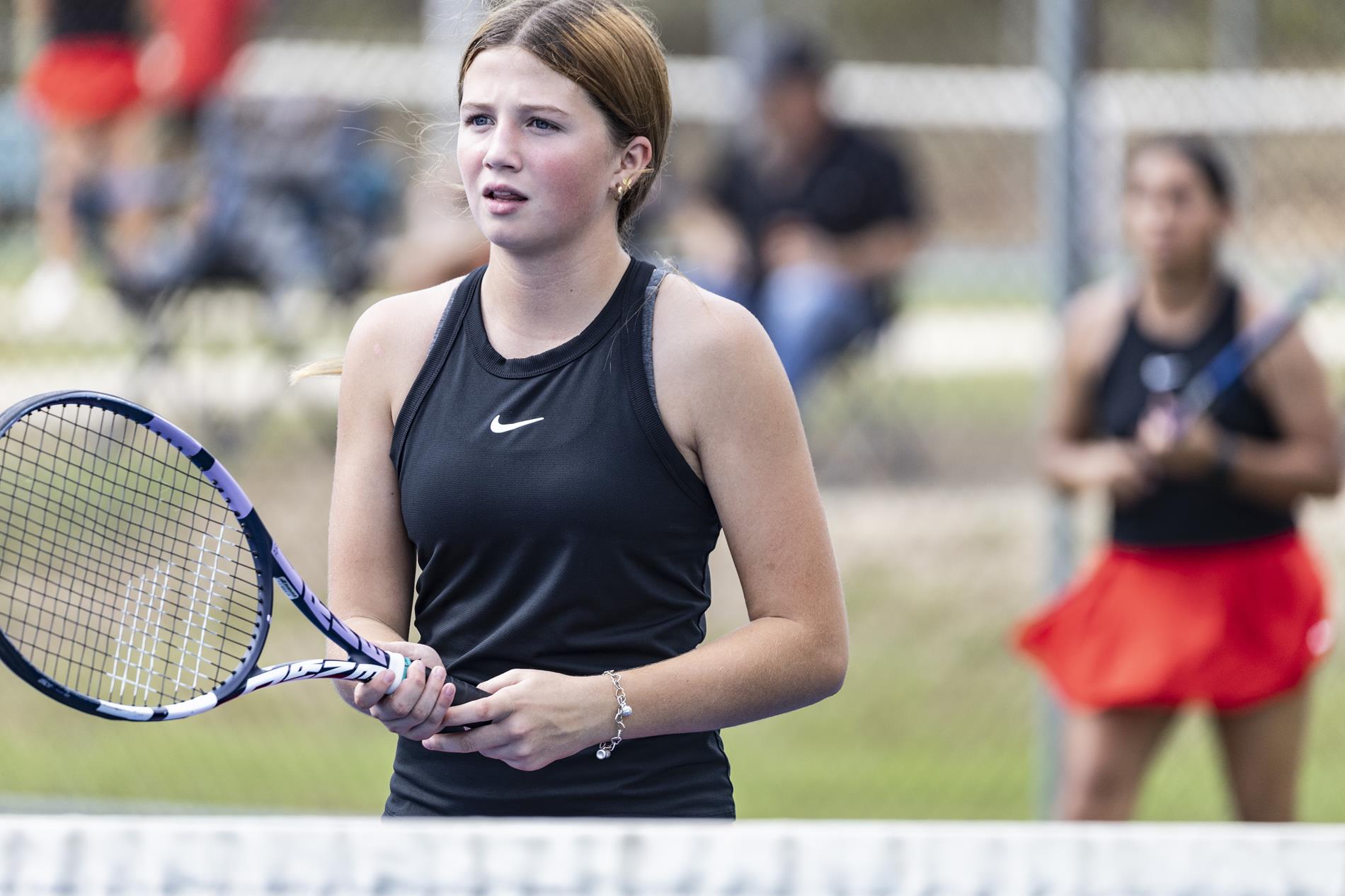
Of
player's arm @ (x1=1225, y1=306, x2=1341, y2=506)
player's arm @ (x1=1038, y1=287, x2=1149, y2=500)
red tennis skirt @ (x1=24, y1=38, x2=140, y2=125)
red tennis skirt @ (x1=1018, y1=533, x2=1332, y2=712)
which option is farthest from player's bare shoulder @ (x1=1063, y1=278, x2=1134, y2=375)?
red tennis skirt @ (x1=24, y1=38, x2=140, y2=125)

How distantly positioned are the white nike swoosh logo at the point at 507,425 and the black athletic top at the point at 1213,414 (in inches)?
91.0

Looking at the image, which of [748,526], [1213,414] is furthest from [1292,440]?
[748,526]

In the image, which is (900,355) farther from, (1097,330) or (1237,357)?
(1237,357)

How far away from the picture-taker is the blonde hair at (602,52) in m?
2.00

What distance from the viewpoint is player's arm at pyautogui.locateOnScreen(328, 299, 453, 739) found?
2.12 metres

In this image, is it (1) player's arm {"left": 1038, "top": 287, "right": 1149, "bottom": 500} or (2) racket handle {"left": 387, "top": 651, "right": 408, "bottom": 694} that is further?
(1) player's arm {"left": 1038, "top": 287, "right": 1149, "bottom": 500}

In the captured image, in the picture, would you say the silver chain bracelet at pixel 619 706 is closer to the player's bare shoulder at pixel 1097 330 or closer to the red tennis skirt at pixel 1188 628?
the red tennis skirt at pixel 1188 628

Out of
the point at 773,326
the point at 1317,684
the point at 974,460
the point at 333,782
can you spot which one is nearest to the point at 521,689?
the point at 333,782

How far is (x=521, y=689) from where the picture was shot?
1926mm

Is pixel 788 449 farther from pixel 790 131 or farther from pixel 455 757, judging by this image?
pixel 790 131

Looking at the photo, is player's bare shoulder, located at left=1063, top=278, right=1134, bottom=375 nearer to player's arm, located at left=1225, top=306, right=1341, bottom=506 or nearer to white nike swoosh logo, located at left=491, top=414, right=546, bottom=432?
player's arm, located at left=1225, top=306, right=1341, bottom=506

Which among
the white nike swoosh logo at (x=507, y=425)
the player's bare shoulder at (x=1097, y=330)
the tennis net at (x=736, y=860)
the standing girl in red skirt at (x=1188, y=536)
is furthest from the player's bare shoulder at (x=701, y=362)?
the player's bare shoulder at (x=1097, y=330)

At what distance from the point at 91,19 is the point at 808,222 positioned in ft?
10.1

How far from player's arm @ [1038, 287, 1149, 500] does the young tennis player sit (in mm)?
2141
